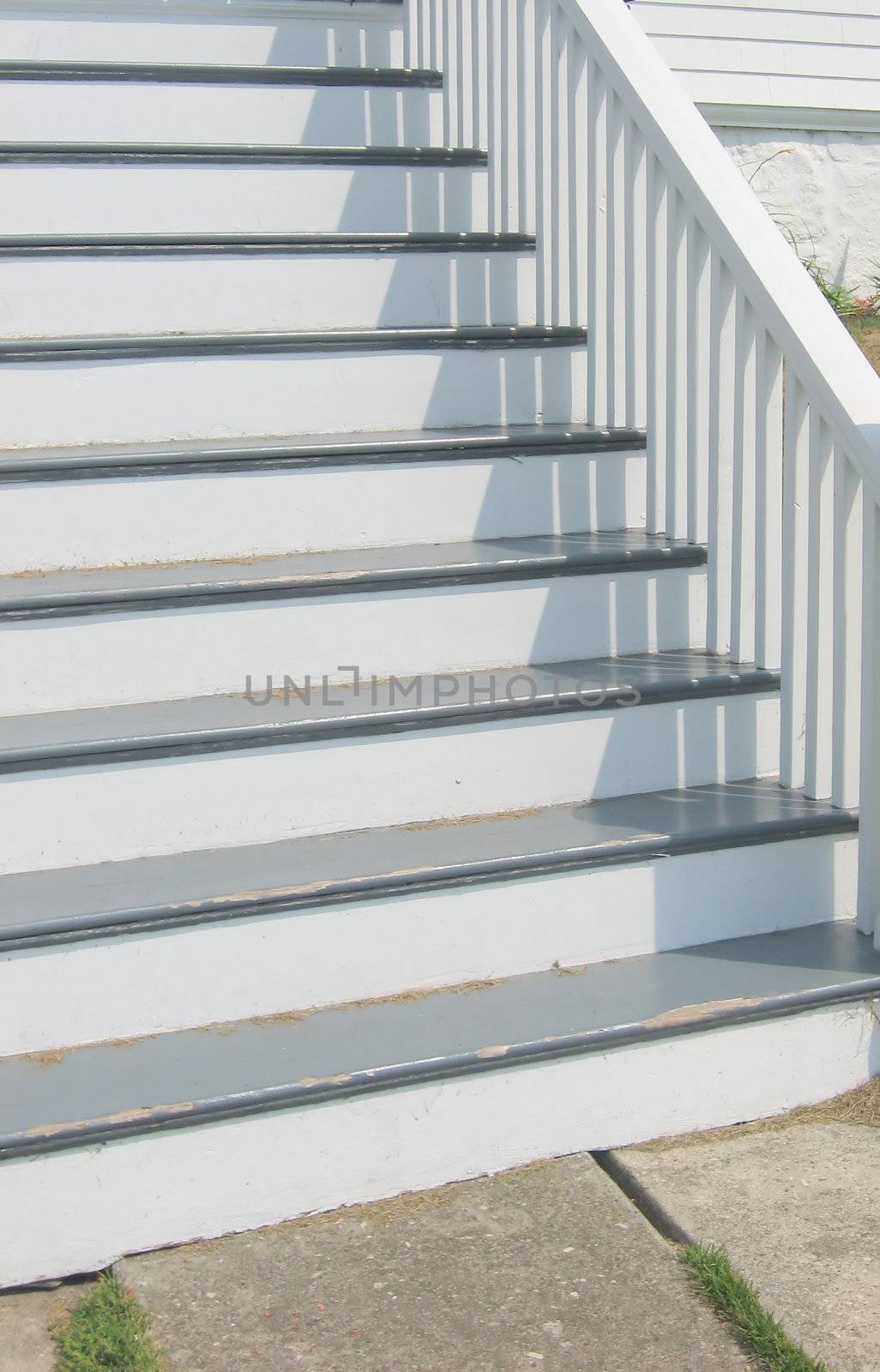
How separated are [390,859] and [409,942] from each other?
13 centimetres

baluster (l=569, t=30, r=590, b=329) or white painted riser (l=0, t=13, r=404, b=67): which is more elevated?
white painted riser (l=0, t=13, r=404, b=67)

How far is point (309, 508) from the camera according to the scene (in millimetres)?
2682

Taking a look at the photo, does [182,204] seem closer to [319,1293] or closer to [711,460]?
[711,460]

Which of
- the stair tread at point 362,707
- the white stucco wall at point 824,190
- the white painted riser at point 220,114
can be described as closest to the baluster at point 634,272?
the stair tread at point 362,707

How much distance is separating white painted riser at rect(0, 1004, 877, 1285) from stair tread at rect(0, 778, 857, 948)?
315 millimetres

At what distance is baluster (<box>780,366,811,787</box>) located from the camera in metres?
2.32

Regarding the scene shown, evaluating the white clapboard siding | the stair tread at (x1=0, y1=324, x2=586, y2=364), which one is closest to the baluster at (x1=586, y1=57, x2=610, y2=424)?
the stair tread at (x1=0, y1=324, x2=586, y2=364)

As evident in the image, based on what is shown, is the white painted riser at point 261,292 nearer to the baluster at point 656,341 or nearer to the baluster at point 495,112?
the baluster at point 495,112

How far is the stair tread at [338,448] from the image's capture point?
2.54 meters

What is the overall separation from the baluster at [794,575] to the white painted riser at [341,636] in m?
0.32

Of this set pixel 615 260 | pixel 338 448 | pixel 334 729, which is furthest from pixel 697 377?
pixel 334 729

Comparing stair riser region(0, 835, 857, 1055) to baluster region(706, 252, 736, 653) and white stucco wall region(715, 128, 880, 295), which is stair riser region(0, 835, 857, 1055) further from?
white stucco wall region(715, 128, 880, 295)

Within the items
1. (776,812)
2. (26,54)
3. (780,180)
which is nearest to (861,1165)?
(776,812)

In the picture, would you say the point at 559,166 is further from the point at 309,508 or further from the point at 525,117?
the point at 309,508
